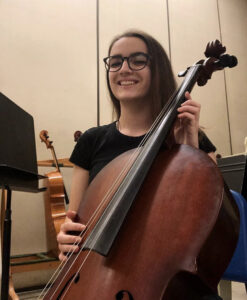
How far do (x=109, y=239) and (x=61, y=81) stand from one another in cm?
222

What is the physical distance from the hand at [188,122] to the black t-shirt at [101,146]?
150mm

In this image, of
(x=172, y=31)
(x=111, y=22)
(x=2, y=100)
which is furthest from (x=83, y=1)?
(x=2, y=100)

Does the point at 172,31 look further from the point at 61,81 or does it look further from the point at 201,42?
the point at 61,81

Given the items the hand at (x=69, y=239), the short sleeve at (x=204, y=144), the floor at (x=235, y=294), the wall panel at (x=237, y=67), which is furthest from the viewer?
the wall panel at (x=237, y=67)

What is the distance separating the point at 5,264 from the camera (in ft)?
3.44

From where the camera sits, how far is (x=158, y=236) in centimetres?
46

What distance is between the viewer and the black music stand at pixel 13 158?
988 mm

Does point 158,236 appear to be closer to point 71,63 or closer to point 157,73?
point 157,73

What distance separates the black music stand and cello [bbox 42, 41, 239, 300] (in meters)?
0.51

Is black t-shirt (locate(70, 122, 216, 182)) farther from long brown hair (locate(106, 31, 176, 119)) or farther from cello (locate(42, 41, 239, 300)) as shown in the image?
cello (locate(42, 41, 239, 300))

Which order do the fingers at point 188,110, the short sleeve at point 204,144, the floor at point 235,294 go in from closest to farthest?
the fingers at point 188,110, the short sleeve at point 204,144, the floor at point 235,294

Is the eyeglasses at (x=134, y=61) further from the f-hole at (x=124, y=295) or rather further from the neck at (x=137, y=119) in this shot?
the f-hole at (x=124, y=295)

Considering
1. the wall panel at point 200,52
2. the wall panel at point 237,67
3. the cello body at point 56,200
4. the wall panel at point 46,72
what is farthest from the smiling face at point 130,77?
the wall panel at point 237,67

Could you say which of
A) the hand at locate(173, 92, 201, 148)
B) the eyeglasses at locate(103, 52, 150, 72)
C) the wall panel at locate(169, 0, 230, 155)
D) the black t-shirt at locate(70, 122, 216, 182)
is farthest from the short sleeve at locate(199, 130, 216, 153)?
the wall panel at locate(169, 0, 230, 155)
